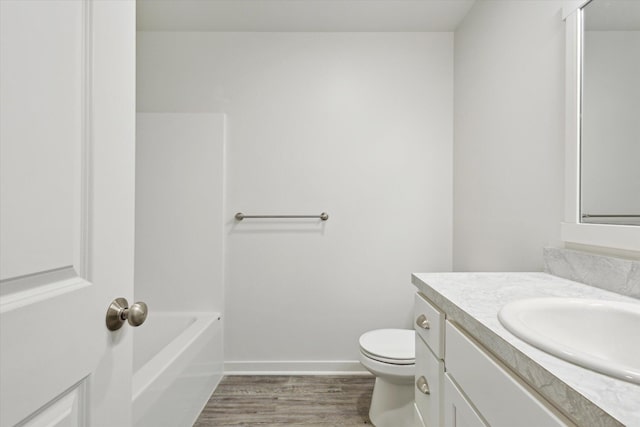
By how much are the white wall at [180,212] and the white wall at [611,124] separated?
1.89m

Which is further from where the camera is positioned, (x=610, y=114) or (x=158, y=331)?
(x=158, y=331)

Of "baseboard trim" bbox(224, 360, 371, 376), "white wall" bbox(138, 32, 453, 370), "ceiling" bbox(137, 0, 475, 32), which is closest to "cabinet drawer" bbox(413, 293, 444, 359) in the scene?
"white wall" bbox(138, 32, 453, 370)

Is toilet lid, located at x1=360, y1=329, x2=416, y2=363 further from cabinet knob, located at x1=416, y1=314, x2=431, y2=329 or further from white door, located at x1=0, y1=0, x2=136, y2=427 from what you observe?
white door, located at x1=0, y1=0, x2=136, y2=427

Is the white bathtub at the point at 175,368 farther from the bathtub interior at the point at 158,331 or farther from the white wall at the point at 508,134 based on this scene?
the white wall at the point at 508,134

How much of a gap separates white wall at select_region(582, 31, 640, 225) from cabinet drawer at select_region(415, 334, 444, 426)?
72 cm

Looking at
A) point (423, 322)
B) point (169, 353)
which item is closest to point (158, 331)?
point (169, 353)

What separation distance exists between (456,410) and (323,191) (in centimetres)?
152

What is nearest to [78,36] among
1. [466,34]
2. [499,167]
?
[499,167]

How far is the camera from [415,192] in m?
2.11

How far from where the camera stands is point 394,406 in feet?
5.00

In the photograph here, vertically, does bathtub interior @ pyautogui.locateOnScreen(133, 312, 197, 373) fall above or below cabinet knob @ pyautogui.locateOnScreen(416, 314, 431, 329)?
below

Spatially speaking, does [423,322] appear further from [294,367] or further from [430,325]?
[294,367]

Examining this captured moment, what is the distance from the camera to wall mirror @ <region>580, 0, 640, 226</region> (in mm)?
901

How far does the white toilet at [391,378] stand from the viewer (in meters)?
1.44
